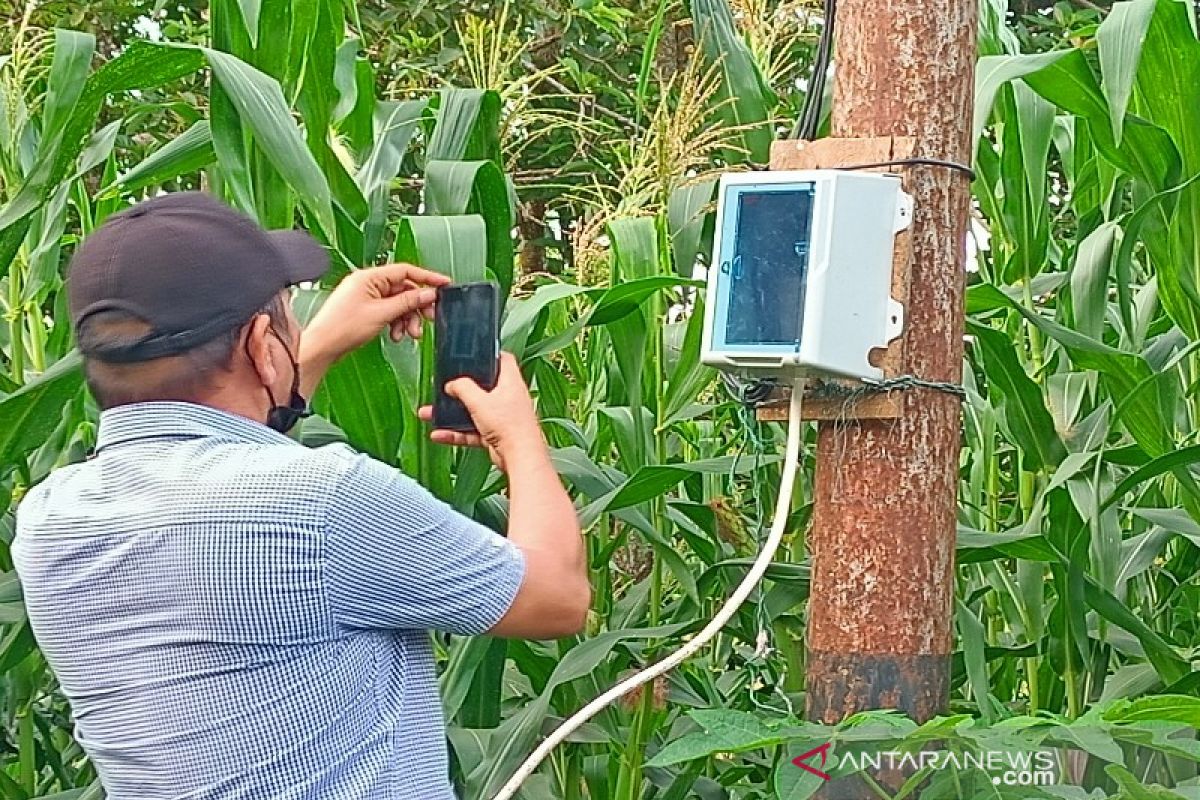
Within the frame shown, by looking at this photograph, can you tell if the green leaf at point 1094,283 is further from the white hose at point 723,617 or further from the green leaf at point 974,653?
the white hose at point 723,617

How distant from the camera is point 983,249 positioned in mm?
2496

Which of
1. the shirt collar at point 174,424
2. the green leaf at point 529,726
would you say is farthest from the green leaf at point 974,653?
the shirt collar at point 174,424

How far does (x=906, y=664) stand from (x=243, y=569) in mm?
627

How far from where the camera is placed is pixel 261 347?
1.35 meters

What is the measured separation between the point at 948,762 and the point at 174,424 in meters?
0.71

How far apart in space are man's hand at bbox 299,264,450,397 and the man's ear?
25cm

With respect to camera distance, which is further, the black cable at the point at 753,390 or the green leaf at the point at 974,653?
the green leaf at the point at 974,653

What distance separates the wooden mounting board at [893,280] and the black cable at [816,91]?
0.08 m

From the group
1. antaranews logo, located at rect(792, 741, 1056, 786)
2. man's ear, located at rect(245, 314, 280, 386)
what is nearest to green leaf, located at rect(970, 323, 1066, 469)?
antaranews logo, located at rect(792, 741, 1056, 786)

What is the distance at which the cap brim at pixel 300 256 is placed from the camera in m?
1.42

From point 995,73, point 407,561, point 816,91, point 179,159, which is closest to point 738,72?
point 995,73

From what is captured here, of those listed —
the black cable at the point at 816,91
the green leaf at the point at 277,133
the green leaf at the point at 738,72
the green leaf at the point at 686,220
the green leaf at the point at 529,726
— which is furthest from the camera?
the green leaf at the point at 738,72

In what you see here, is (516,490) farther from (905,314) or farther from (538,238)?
(538,238)

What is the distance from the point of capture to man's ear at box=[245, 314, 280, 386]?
134 cm
